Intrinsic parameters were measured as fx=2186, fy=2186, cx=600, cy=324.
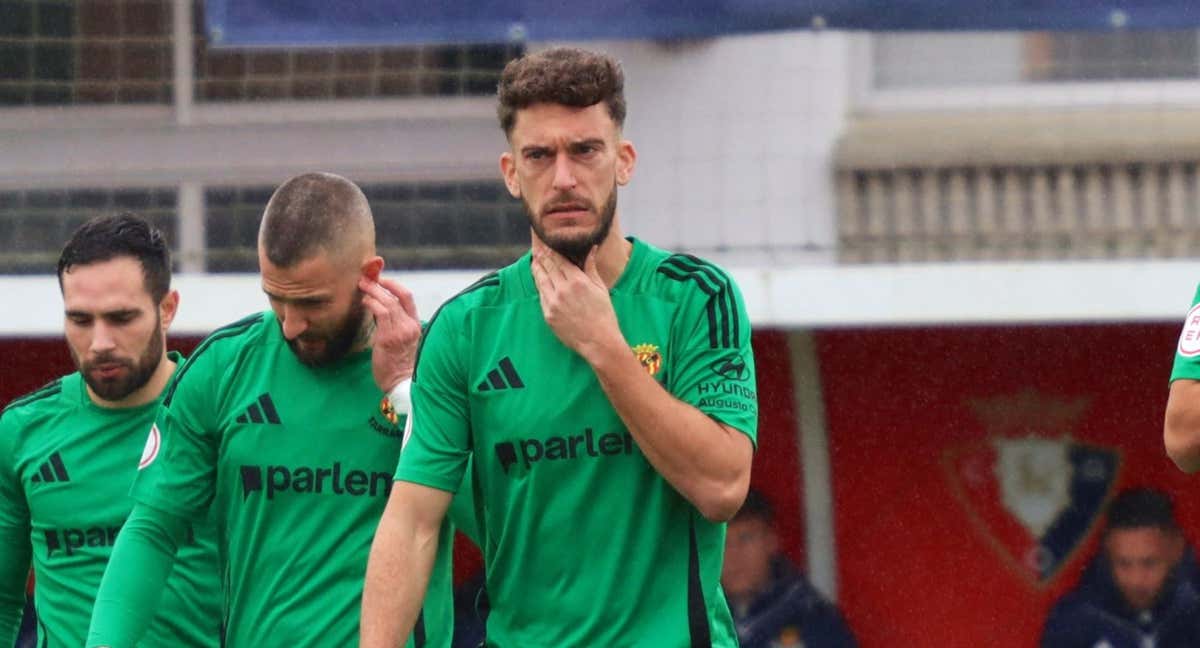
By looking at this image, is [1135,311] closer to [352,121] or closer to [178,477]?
[352,121]

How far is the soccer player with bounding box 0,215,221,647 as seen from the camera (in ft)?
17.0

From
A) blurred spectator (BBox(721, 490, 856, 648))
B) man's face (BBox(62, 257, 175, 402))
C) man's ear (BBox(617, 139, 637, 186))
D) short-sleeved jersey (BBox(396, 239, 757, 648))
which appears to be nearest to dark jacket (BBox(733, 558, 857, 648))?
blurred spectator (BBox(721, 490, 856, 648))

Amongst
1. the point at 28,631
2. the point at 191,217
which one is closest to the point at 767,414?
the point at 191,217

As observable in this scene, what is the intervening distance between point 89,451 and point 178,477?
0.80 meters

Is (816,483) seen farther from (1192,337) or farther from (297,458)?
(1192,337)

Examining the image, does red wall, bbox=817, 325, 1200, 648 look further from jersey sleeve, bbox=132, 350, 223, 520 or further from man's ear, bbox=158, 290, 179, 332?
jersey sleeve, bbox=132, 350, 223, 520

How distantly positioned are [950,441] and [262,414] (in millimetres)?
3991

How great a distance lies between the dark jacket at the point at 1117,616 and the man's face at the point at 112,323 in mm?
3916

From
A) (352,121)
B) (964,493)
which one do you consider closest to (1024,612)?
(964,493)

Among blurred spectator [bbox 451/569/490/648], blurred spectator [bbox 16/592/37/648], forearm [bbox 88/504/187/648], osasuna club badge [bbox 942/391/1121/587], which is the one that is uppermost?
forearm [bbox 88/504/187/648]

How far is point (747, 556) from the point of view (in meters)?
7.87

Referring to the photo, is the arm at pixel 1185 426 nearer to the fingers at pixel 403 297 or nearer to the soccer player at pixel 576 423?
the soccer player at pixel 576 423

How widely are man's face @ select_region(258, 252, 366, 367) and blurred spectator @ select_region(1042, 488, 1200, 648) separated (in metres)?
4.07

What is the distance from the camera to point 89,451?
17.6ft
